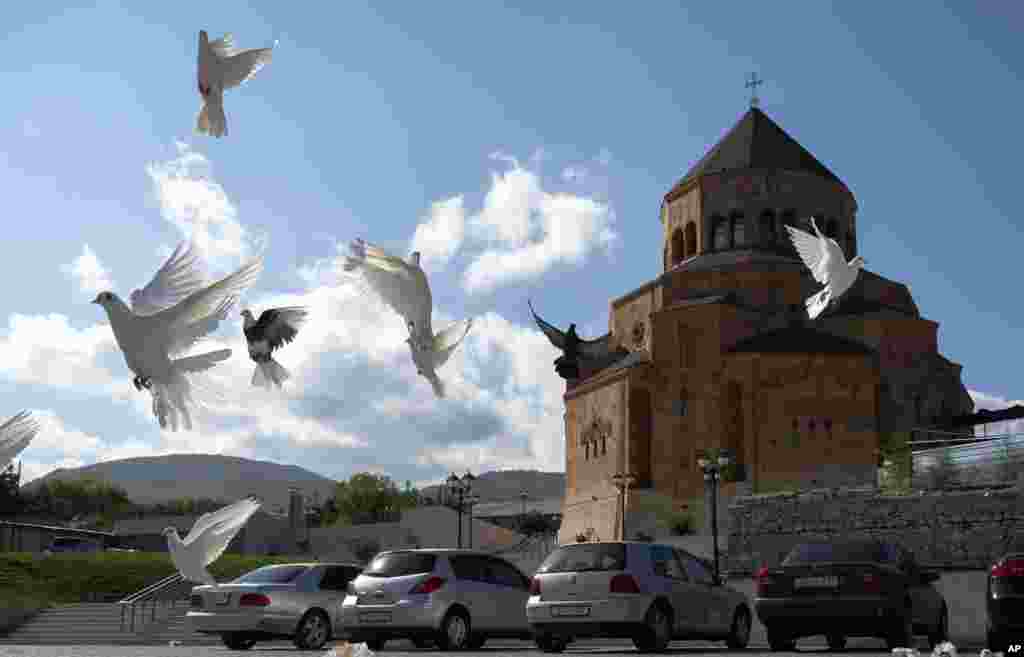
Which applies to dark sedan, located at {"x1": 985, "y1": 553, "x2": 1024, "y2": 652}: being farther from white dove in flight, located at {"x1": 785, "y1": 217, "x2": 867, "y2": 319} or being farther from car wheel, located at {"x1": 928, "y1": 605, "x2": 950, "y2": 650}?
white dove in flight, located at {"x1": 785, "y1": 217, "x2": 867, "y2": 319}

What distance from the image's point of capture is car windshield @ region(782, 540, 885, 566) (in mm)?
16291

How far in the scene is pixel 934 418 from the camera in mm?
55094

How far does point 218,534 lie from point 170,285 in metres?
2.53

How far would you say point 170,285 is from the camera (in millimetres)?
8133

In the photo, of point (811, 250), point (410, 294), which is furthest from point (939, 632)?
point (410, 294)

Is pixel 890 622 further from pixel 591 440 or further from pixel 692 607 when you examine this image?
pixel 591 440

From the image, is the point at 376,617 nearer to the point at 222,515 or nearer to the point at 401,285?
the point at 222,515

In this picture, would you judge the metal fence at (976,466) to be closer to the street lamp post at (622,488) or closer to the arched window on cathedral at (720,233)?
the street lamp post at (622,488)

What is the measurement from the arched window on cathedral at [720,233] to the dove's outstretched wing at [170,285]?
Result: 53.3m

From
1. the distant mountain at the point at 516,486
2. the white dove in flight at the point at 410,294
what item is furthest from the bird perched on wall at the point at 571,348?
the distant mountain at the point at 516,486

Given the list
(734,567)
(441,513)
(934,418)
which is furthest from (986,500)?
(441,513)

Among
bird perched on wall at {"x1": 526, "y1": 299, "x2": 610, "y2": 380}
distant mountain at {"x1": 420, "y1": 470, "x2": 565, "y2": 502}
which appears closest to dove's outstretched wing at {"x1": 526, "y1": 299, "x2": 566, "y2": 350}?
bird perched on wall at {"x1": 526, "y1": 299, "x2": 610, "y2": 380}

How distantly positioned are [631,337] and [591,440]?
6.02 metres

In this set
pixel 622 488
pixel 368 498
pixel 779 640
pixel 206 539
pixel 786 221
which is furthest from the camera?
pixel 368 498
